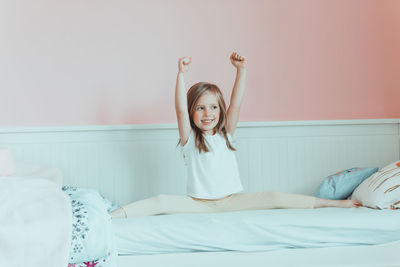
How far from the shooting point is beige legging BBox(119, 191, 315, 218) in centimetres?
145

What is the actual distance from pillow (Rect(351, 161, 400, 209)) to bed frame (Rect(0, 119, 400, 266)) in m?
0.41

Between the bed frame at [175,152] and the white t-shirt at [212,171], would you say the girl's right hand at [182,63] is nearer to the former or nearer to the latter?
the white t-shirt at [212,171]

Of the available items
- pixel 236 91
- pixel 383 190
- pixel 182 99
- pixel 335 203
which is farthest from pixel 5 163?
pixel 383 190

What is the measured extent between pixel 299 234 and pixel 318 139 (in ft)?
2.51

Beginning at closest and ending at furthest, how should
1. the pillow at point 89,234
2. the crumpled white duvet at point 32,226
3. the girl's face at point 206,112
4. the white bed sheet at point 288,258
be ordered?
the crumpled white duvet at point 32,226 → the pillow at point 89,234 → the white bed sheet at point 288,258 → the girl's face at point 206,112

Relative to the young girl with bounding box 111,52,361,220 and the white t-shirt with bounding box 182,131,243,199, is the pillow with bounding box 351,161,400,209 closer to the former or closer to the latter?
the young girl with bounding box 111,52,361,220

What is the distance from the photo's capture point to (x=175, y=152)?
1886 millimetres

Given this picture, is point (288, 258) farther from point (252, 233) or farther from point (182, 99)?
point (182, 99)

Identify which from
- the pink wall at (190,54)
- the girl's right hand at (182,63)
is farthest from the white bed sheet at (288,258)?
the pink wall at (190,54)

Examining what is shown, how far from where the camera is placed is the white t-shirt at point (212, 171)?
1544 millimetres

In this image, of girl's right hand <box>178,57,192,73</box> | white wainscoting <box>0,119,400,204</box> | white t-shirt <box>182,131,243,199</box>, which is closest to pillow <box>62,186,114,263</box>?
white t-shirt <box>182,131,243,199</box>

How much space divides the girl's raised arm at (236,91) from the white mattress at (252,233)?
49 centimetres

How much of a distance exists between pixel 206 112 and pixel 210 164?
0.20 m

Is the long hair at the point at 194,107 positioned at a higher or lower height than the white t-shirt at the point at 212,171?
higher
